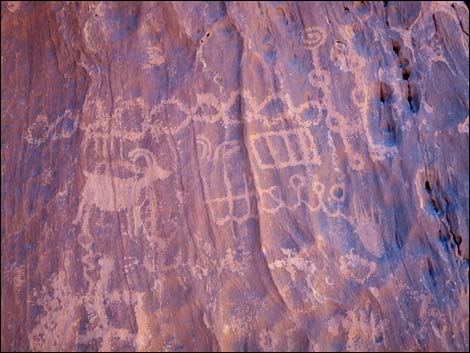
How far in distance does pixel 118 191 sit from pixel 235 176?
0.42 meters

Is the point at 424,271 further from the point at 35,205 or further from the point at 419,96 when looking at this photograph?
the point at 35,205

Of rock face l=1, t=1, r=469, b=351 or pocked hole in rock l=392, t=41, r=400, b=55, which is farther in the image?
pocked hole in rock l=392, t=41, r=400, b=55

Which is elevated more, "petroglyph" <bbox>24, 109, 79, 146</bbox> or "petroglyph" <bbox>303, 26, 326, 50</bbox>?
"petroglyph" <bbox>303, 26, 326, 50</bbox>

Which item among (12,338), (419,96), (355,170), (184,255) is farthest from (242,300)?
(419,96)

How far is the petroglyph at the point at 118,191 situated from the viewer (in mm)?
1452

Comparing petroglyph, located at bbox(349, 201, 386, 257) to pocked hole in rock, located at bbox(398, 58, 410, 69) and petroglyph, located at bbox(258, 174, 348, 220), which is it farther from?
pocked hole in rock, located at bbox(398, 58, 410, 69)

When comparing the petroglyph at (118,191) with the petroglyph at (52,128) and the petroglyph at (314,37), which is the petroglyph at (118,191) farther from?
the petroglyph at (314,37)

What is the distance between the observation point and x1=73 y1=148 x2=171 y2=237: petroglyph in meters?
1.45

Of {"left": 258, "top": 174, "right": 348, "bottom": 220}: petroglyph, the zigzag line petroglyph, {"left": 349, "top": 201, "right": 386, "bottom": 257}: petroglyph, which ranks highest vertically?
the zigzag line petroglyph

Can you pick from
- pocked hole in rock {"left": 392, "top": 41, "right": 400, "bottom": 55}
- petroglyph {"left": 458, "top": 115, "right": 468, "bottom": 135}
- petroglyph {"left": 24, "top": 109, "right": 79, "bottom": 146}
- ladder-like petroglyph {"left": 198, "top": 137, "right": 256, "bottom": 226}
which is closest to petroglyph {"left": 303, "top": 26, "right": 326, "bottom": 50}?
pocked hole in rock {"left": 392, "top": 41, "right": 400, "bottom": 55}

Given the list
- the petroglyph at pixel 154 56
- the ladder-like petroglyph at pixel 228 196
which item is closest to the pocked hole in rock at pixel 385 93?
the ladder-like petroglyph at pixel 228 196

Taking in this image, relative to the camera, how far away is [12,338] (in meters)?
1.37

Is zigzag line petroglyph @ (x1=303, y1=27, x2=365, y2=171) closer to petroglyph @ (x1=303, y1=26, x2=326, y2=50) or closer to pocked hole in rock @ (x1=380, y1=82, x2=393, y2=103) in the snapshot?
petroglyph @ (x1=303, y1=26, x2=326, y2=50)

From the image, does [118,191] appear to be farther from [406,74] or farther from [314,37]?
[406,74]
